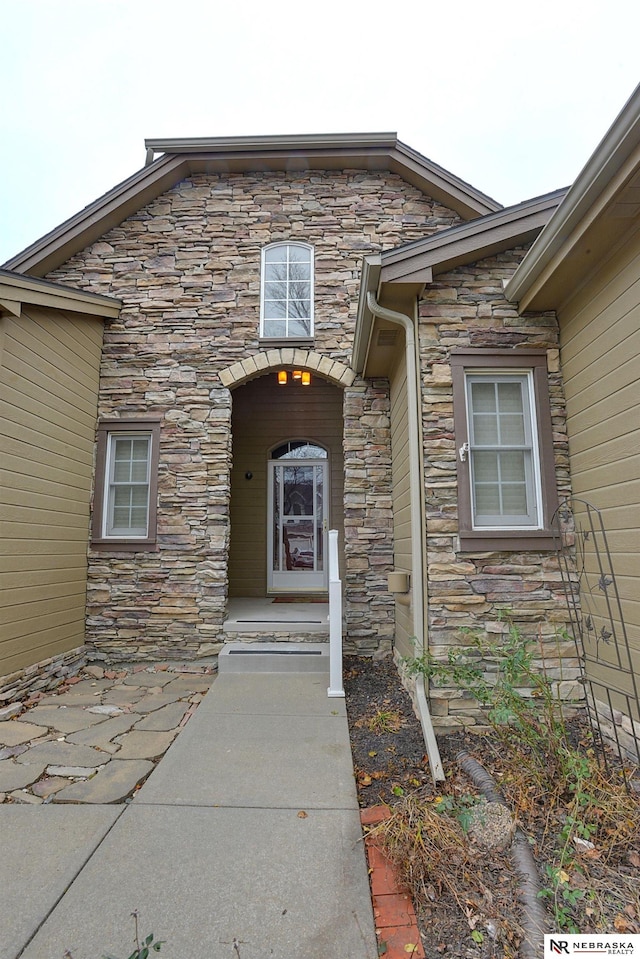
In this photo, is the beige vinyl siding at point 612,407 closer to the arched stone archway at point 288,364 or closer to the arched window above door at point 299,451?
the arched stone archway at point 288,364

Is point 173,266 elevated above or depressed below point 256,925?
above

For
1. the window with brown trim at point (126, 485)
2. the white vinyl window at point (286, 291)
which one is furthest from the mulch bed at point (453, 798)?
the white vinyl window at point (286, 291)

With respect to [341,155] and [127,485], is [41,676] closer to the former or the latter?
[127,485]

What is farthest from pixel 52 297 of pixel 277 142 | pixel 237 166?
pixel 277 142

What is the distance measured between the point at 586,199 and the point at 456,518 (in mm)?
2077

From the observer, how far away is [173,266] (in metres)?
5.96

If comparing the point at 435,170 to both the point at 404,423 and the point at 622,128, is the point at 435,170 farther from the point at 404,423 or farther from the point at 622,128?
the point at 622,128

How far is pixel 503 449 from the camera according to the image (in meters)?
3.79

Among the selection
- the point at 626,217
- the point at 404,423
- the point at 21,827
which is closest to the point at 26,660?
Result: the point at 21,827

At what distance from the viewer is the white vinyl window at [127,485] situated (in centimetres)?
568

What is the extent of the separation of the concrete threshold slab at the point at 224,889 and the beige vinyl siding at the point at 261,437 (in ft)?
16.3

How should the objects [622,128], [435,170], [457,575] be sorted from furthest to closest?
[435,170] → [457,575] → [622,128]

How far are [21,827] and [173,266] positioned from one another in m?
5.49

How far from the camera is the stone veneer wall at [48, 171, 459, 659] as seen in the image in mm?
5492
